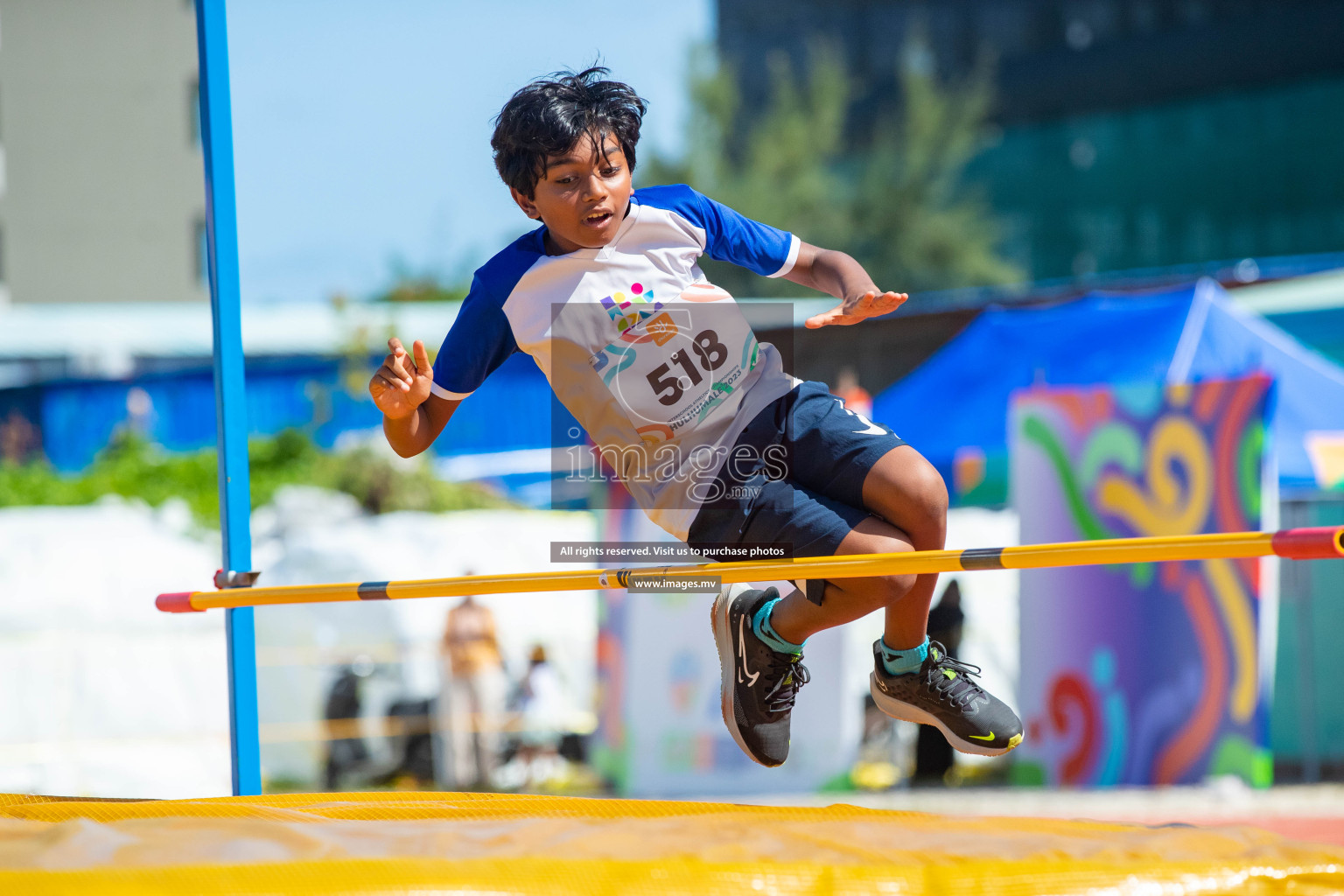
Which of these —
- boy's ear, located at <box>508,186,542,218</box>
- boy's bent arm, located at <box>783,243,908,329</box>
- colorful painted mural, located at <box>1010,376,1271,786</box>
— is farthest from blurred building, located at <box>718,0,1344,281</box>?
boy's ear, located at <box>508,186,542,218</box>

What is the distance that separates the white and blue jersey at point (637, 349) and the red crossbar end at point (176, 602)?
1.09 meters

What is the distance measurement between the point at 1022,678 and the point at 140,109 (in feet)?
19.4

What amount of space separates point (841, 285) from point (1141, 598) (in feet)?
17.7

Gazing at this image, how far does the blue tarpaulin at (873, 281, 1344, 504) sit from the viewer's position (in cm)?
830

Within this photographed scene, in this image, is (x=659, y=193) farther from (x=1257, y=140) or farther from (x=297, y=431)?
(x=1257, y=140)

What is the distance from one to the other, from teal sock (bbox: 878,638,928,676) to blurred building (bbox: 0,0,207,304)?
2.93 metres

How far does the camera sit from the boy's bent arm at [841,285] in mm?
2773

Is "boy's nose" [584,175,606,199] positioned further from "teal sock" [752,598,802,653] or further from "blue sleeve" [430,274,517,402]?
"teal sock" [752,598,802,653]

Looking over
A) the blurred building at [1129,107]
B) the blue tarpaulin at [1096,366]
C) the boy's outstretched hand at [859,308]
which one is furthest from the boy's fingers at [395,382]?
the blurred building at [1129,107]

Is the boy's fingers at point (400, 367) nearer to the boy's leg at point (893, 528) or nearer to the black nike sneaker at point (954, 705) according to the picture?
the boy's leg at point (893, 528)

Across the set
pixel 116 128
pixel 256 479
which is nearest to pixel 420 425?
pixel 116 128

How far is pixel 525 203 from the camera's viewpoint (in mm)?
3010

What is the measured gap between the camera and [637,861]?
2.31 m

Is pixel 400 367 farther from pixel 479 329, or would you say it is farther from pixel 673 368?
pixel 673 368
